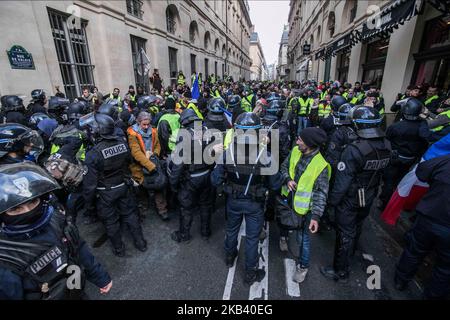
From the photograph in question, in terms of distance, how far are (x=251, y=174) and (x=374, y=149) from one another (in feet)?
4.92

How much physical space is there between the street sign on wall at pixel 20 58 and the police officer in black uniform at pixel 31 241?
780cm

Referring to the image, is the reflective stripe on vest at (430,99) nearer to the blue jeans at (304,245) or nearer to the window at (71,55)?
the blue jeans at (304,245)

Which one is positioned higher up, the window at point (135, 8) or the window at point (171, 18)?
the window at point (171, 18)

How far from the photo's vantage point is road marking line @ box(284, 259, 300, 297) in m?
2.91

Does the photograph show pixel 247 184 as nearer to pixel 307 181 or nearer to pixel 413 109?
pixel 307 181

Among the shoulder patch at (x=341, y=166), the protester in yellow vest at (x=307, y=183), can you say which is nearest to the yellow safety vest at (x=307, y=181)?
the protester in yellow vest at (x=307, y=183)

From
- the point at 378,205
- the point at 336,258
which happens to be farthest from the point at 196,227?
the point at 378,205

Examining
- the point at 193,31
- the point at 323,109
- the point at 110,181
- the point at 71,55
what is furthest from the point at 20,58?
the point at 193,31

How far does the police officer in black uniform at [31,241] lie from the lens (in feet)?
4.50

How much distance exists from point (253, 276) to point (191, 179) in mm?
1693

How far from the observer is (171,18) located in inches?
671

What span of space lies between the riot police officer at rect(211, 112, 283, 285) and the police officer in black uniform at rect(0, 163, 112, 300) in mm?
1780

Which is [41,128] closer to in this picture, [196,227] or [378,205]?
[196,227]
